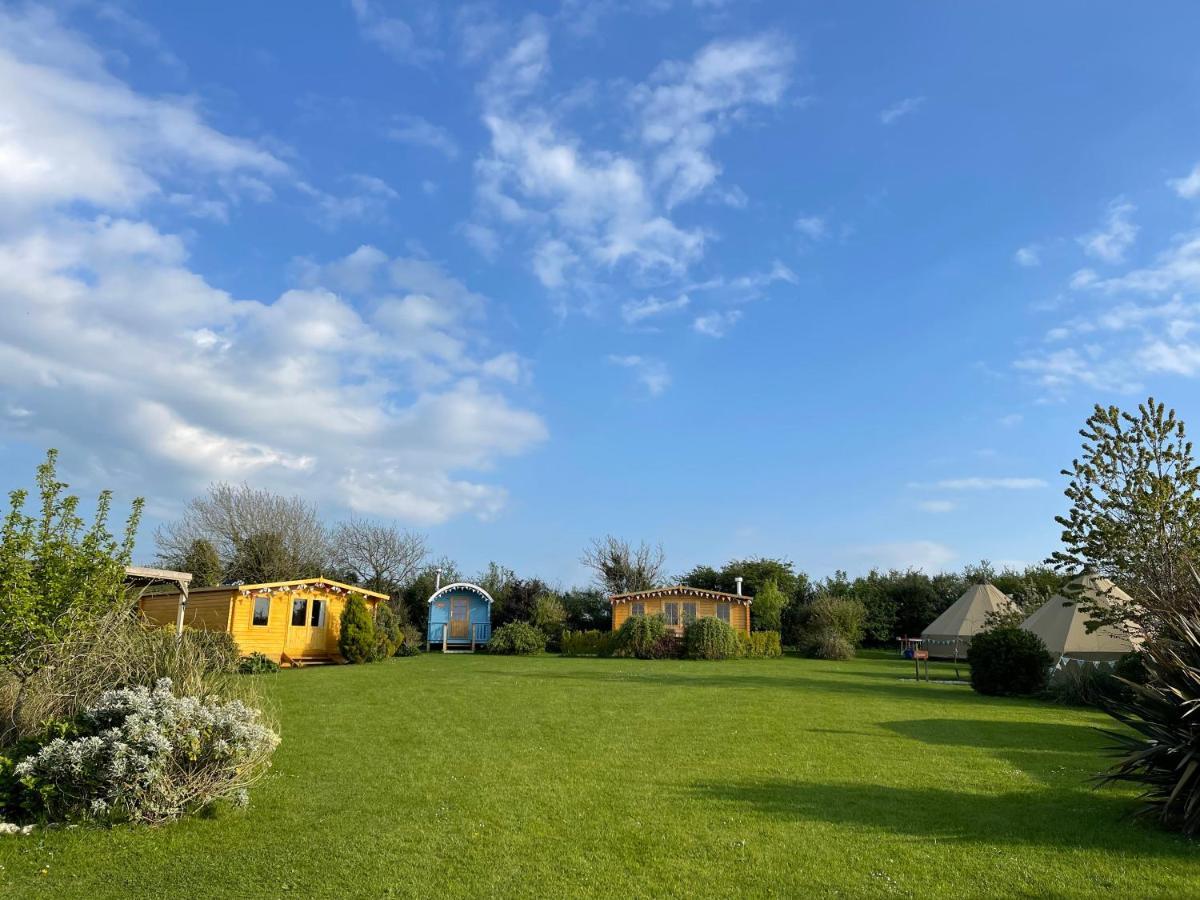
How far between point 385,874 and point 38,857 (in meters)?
2.88

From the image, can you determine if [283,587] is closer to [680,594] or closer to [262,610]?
[262,610]

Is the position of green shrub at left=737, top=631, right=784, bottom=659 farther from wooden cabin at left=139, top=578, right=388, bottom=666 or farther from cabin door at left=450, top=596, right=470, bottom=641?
wooden cabin at left=139, top=578, right=388, bottom=666

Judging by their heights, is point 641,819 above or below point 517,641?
below

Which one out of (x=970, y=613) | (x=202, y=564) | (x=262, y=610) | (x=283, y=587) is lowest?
(x=262, y=610)

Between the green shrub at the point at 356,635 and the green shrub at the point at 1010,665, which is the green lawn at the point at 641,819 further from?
the green shrub at the point at 356,635

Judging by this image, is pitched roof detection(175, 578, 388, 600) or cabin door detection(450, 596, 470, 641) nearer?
pitched roof detection(175, 578, 388, 600)

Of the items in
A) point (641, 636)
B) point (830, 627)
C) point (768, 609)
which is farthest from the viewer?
point (768, 609)

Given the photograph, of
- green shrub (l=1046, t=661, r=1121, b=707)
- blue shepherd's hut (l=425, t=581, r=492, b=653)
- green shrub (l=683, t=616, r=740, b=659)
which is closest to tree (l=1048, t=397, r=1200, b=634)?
green shrub (l=1046, t=661, r=1121, b=707)

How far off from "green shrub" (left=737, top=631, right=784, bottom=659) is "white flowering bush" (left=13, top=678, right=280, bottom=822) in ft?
88.8

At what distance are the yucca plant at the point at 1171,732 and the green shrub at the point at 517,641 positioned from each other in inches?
1110

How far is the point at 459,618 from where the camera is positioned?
38.2m

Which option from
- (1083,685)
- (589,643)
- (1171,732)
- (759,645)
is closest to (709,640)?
(759,645)

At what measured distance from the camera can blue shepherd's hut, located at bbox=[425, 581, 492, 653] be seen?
37.5 m

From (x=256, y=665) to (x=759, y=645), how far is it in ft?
66.3
